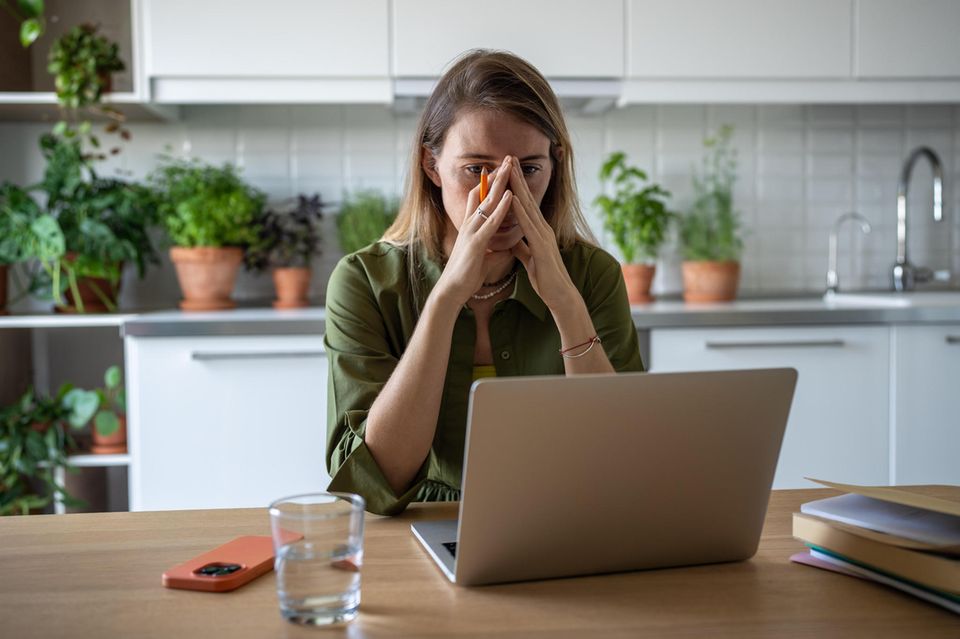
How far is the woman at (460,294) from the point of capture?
1359 mm

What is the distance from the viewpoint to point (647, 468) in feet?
2.89

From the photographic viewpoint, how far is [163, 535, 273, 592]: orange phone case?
90 centimetres

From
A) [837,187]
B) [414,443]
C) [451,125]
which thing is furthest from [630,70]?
[414,443]

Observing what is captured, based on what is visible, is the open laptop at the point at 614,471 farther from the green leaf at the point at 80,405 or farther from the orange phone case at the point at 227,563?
the green leaf at the point at 80,405

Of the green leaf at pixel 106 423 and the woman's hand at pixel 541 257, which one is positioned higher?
the woman's hand at pixel 541 257

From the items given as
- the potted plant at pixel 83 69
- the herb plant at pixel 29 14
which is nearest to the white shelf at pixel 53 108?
the potted plant at pixel 83 69

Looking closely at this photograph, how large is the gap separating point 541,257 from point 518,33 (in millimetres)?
1471

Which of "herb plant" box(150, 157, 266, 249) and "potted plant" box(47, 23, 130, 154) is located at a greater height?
"potted plant" box(47, 23, 130, 154)

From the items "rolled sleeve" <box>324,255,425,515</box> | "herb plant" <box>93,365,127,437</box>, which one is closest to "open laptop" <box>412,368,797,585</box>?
"rolled sleeve" <box>324,255,425,515</box>

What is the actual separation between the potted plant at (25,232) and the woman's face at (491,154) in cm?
154

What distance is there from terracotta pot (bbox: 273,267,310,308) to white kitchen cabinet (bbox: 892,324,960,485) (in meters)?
1.70

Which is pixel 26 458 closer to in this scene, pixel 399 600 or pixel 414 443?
pixel 414 443

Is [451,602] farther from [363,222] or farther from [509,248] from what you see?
[363,222]

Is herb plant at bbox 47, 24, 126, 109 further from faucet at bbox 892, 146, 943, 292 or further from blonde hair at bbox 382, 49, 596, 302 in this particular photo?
faucet at bbox 892, 146, 943, 292
